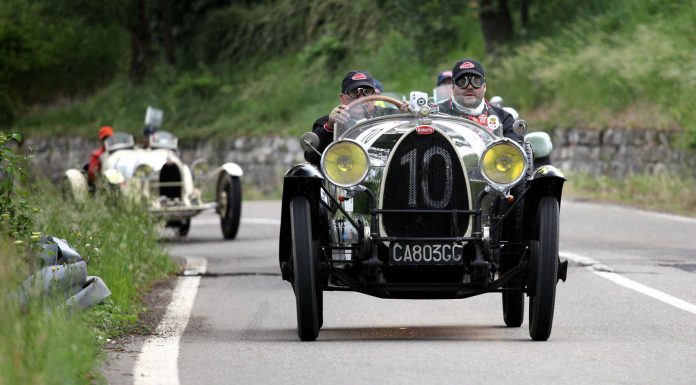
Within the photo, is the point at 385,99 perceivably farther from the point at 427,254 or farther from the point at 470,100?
the point at 427,254

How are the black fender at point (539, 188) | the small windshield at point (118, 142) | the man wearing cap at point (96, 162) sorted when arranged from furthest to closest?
the small windshield at point (118, 142) < the man wearing cap at point (96, 162) < the black fender at point (539, 188)

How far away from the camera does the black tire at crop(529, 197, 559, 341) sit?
9484mm

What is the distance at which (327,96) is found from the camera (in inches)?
1769

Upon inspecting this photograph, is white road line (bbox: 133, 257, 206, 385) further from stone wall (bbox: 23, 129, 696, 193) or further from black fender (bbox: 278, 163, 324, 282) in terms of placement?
stone wall (bbox: 23, 129, 696, 193)

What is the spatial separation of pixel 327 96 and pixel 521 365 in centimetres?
→ 3672

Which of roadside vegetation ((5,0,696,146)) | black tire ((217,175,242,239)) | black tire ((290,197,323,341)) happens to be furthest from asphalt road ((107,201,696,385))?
roadside vegetation ((5,0,696,146))

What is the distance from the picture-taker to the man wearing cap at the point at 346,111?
10961 mm

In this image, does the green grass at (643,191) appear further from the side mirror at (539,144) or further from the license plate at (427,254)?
the license plate at (427,254)

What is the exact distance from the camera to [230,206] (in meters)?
21.1

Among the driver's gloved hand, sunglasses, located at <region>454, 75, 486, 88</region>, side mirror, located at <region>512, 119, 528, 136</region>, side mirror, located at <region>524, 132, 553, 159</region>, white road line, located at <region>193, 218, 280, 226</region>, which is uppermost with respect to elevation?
sunglasses, located at <region>454, 75, 486, 88</region>

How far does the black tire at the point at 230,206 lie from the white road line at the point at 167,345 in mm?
6553

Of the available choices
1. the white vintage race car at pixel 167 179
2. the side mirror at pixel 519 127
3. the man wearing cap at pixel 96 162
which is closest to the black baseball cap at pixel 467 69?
the side mirror at pixel 519 127

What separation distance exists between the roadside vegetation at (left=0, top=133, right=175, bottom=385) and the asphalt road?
44cm

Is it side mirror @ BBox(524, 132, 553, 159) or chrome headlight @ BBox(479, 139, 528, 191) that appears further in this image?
side mirror @ BBox(524, 132, 553, 159)
